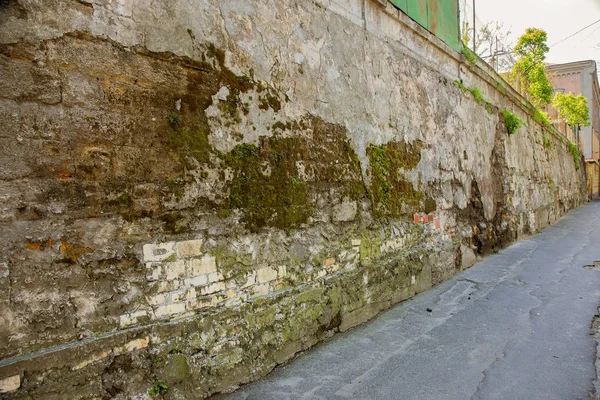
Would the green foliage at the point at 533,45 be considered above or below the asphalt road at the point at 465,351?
above

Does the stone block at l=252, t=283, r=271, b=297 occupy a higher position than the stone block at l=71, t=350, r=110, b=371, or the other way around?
the stone block at l=252, t=283, r=271, b=297

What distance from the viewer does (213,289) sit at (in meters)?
2.49

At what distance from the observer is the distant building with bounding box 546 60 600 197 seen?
26.5 metres

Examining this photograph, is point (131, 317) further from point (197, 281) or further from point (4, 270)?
point (4, 270)

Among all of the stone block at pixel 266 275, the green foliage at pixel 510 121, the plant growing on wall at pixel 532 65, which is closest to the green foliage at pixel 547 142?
the plant growing on wall at pixel 532 65

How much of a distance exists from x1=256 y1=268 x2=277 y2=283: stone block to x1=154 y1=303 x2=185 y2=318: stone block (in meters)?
0.61

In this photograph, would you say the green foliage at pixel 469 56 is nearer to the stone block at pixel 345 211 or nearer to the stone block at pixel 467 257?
the stone block at pixel 467 257

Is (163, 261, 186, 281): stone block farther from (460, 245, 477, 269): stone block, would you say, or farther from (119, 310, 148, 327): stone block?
(460, 245, 477, 269): stone block

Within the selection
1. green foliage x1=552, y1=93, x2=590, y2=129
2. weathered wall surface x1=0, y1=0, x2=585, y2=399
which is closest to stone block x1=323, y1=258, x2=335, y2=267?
weathered wall surface x1=0, y1=0, x2=585, y2=399

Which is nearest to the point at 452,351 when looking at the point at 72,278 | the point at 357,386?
the point at 357,386

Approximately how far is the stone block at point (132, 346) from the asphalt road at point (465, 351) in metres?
0.63

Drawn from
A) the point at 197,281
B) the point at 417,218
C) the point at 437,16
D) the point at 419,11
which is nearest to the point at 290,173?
the point at 197,281

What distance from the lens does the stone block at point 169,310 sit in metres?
2.24

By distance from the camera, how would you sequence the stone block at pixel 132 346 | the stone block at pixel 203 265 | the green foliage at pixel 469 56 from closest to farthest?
1. the stone block at pixel 132 346
2. the stone block at pixel 203 265
3. the green foliage at pixel 469 56
